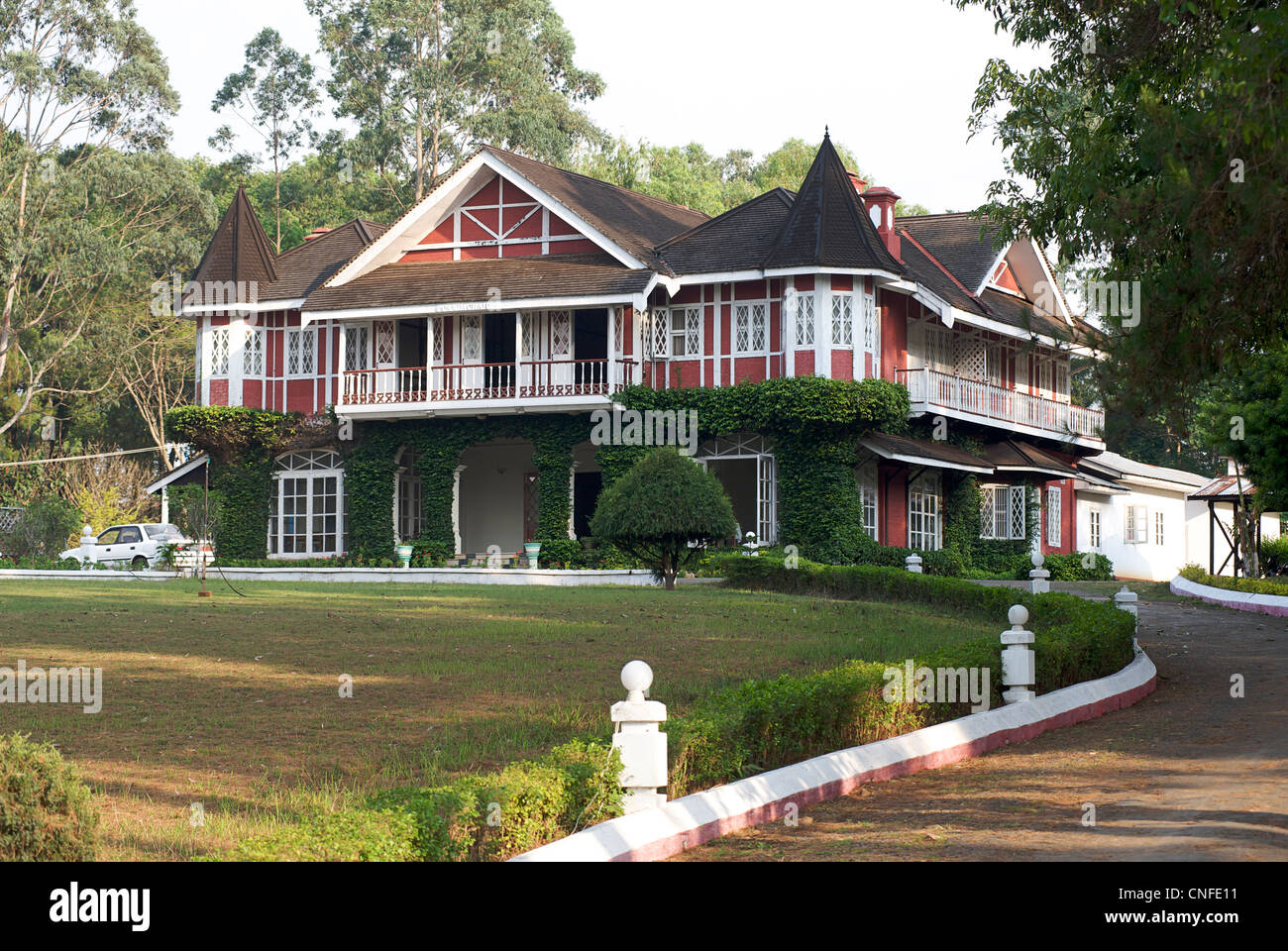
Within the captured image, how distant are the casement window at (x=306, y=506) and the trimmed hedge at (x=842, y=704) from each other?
21.3 metres

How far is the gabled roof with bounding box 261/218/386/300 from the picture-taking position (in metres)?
38.4

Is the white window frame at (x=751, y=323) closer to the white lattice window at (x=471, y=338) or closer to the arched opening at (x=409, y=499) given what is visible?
the white lattice window at (x=471, y=338)

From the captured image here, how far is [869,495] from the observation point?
1368 inches

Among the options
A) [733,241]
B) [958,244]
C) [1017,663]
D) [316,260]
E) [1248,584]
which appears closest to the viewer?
[1017,663]

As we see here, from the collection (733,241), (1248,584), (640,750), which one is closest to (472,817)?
(640,750)

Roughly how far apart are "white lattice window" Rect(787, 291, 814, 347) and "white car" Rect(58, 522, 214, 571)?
1679 cm

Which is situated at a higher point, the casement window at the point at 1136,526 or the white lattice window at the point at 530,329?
the white lattice window at the point at 530,329

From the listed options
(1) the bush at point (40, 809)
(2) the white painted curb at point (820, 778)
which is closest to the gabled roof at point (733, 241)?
(2) the white painted curb at point (820, 778)

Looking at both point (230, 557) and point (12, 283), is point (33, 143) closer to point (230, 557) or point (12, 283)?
point (12, 283)

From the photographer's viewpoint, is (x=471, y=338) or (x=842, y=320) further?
(x=471, y=338)

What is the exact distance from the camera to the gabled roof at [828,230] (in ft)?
108

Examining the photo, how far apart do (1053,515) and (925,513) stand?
246 inches

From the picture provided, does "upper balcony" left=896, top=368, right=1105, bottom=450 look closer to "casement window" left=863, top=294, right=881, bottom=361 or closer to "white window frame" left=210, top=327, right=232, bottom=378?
"casement window" left=863, top=294, right=881, bottom=361

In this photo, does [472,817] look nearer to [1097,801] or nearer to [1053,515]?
[1097,801]
